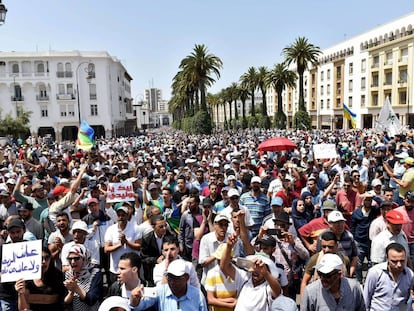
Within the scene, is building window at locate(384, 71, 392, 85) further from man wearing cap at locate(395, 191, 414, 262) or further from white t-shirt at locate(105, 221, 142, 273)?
white t-shirt at locate(105, 221, 142, 273)

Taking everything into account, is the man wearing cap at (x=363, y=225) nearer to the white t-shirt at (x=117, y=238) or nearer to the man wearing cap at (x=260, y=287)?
the man wearing cap at (x=260, y=287)

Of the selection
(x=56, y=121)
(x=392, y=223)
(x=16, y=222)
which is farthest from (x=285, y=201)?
(x=56, y=121)

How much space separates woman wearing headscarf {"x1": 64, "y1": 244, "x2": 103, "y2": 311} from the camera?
374cm

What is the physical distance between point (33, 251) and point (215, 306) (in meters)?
1.78

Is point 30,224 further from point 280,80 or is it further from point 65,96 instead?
point 65,96

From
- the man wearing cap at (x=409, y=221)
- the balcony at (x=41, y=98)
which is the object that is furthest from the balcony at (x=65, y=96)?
the man wearing cap at (x=409, y=221)

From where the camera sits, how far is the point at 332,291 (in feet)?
10.5

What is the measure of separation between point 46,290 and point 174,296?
1.33 meters

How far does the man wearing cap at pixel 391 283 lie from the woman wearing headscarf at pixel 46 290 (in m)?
2.97

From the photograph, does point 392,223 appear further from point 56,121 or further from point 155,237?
point 56,121

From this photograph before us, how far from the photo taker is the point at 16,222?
4.48 m

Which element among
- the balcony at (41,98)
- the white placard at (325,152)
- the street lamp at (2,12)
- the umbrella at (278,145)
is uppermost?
the balcony at (41,98)

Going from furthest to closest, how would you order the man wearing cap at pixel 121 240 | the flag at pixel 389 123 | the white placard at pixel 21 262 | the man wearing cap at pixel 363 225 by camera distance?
1. the flag at pixel 389 123
2. the man wearing cap at pixel 363 225
3. the man wearing cap at pixel 121 240
4. the white placard at pixel 21 262

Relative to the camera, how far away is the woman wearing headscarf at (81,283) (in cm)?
374
